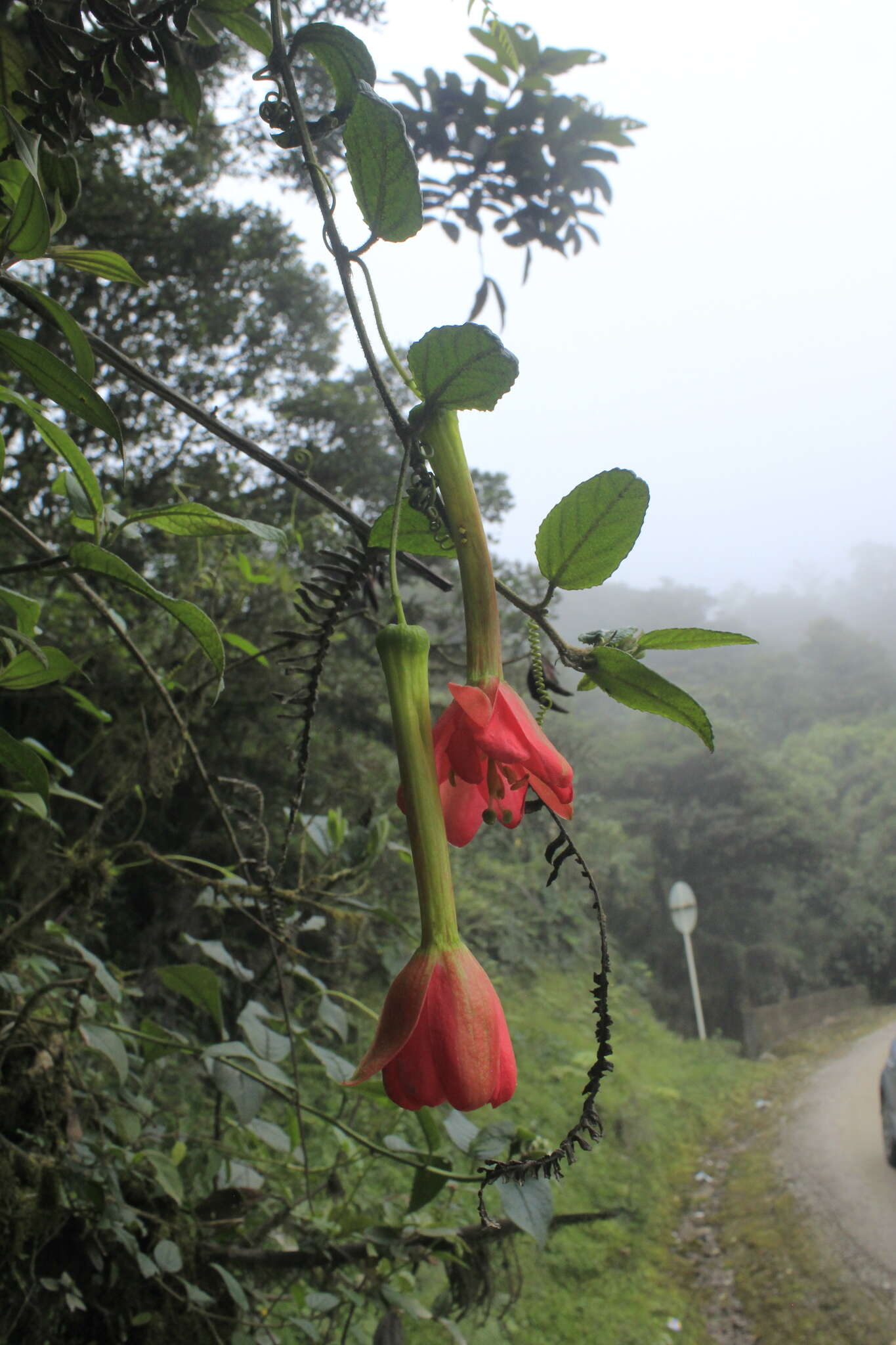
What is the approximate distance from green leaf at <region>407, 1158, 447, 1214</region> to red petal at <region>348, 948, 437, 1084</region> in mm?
280

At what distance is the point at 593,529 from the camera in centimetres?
16

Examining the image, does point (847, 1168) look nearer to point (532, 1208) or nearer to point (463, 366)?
point (532, 1208)

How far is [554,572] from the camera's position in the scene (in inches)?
6.7

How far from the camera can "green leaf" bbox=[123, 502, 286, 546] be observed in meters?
0.20


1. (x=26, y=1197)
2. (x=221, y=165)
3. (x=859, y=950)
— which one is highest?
(x=221, y=165)

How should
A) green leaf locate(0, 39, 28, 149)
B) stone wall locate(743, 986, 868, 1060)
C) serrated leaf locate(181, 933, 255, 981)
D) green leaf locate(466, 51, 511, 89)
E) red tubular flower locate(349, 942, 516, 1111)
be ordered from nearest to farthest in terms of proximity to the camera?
red tubular flower locate(349, 942, 516, 1111), green leaf locate(0, 39, 28, 149), serrated leaf locate(181, 933, 255, 981), green leaf locate(466, 51, 511, 89), stone wall locate(743, 986, 868, 1060)

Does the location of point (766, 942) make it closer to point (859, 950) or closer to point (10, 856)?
point (859, 950)

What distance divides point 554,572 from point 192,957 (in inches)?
69.9

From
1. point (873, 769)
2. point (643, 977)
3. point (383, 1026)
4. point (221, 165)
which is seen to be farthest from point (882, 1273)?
point (873, 769)

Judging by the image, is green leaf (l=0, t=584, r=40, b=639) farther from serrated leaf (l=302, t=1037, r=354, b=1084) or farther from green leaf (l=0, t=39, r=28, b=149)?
serrated leaf (l=302, t=1037, r=354, b=1084)

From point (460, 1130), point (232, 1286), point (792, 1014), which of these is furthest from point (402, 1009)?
point (792, 1014)

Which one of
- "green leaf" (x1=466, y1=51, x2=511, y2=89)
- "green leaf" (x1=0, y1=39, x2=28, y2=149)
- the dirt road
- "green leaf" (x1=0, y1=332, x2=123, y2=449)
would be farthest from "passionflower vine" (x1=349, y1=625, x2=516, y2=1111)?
A: the dirt road

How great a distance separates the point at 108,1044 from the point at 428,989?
0.36m

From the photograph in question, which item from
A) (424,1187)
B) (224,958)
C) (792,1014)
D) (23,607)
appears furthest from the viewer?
(792,1014)
